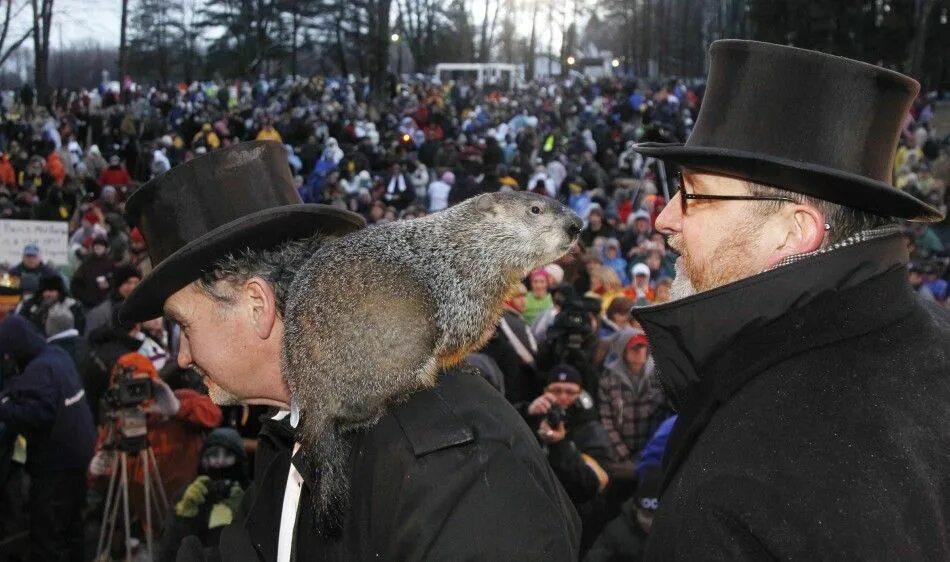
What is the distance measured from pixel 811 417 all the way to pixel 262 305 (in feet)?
4.52

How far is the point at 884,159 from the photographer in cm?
191

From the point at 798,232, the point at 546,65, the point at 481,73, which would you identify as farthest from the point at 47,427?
the point at 546,65

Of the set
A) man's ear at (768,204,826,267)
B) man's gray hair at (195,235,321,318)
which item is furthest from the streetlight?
man's ear at (768,204,826,267)

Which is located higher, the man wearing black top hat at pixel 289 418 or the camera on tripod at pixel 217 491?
the man wearing black top hat at pixel 289 418

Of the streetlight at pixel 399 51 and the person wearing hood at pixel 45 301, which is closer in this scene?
the person wearing hood at pixel 45 301

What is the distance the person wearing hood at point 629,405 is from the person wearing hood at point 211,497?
2.50 metres

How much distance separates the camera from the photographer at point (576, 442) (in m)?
5.36

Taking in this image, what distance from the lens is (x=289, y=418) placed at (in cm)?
246

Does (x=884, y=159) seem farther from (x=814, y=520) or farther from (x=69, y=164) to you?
(x=69, y=164)

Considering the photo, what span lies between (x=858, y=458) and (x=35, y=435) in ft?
20.4

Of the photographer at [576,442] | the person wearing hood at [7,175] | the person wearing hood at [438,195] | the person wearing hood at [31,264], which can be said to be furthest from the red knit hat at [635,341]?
the person wearing hood at [7,175]

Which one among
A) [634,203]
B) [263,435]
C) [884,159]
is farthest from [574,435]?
[634,203]

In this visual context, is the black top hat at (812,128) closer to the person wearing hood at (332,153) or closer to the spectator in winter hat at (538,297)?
the spectator in winter hat at (538,297)

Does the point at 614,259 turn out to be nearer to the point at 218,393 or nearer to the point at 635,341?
the point at 635,341
